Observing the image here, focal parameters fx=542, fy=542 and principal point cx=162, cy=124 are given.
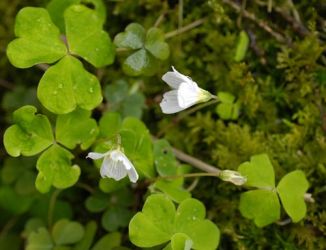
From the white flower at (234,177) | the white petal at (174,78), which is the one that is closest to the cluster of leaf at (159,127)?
the white flower at (234,177)

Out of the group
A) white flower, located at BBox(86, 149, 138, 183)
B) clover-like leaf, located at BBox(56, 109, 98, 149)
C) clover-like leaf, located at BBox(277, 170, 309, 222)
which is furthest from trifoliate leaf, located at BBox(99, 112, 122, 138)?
clover-like leaf, located at BBox(277, 170, 309, 222)

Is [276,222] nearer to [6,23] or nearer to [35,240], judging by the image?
[35,240]

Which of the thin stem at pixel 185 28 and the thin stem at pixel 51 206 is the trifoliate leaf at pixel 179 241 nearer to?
the thin stem at pixel 51 206

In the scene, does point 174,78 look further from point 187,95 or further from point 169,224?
point 169,224

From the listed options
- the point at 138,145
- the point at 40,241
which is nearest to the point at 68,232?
the point at 40,241

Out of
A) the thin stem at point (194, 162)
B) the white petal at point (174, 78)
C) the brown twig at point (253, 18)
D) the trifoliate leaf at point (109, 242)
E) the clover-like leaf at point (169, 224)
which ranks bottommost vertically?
the trifoliate leaf at point (109, 242)

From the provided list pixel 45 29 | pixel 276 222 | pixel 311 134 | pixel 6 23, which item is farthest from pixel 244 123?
pixel 6 23

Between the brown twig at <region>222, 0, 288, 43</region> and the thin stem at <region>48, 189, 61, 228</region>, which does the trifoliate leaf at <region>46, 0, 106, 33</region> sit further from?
the thin stem at <region>48, 189, 61, 228</region>
